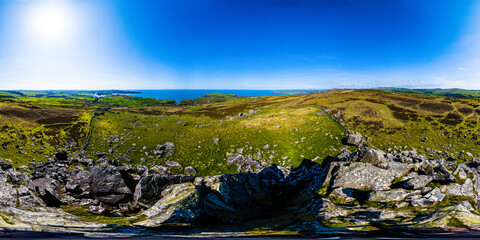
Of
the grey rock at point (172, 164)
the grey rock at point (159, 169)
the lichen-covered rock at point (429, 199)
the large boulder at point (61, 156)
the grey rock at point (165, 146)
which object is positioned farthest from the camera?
the grey rock at point (165, 146)

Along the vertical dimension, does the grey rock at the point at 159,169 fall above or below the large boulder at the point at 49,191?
below

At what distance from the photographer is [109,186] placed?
1620 cm

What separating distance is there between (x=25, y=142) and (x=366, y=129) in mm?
65242

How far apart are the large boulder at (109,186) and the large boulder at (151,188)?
4.77ft

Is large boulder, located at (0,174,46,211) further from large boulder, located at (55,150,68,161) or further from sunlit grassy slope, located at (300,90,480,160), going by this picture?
sunlit grassy slope, located at (300,90,480,160)

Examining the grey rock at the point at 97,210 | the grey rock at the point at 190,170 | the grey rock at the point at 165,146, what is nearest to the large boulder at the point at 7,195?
the grey rock at the point at 97,210

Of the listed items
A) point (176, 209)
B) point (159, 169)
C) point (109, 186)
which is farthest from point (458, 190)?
point (159, 169)

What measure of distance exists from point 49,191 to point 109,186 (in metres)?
3.90

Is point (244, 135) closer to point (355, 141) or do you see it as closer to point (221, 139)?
point (221, 139)

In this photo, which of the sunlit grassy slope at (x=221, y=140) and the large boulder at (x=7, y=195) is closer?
the large boulder at (x=7, y=195)

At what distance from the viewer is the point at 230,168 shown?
1120 inches

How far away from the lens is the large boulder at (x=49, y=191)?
44.6ft

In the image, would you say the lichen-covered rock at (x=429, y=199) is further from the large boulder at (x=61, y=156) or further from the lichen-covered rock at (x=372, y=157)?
the large boulder at (x=61, y=156)

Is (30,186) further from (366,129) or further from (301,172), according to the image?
(366,129)
